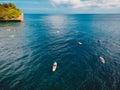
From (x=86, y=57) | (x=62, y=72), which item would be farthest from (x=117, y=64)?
(x=62, y=72)

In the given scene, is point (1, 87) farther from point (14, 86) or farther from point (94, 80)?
point (94, 80)

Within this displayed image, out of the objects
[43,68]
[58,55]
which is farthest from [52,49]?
[43,68]

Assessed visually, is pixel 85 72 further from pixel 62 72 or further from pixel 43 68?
pixel 43 68

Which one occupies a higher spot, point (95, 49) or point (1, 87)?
point (1, 87)

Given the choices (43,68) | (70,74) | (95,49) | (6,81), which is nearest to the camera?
(6,81)

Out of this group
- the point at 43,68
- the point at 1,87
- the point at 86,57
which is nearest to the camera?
the point at 1,87

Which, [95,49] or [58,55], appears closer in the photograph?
[58,55]

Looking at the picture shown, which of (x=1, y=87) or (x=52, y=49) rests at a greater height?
(x=1, y=87)

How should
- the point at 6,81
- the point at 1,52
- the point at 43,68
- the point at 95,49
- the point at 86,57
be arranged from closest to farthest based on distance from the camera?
the point at 6,81 < the point at 43,68 < the point at 86,57 < the point at 1,52 < the point at 95,49

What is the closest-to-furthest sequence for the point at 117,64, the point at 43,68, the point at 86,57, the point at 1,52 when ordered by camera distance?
the point at 43,68 → the point at 117,64 → the point at 86,57 → the point at 1,52
